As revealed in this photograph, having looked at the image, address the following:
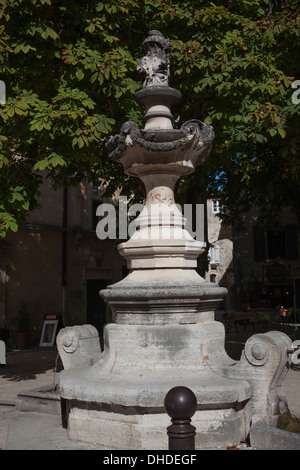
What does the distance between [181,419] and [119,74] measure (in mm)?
6915

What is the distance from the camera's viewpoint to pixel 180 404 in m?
3.62

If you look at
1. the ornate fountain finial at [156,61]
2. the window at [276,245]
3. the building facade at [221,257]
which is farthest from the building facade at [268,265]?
the ornate fountain finial at [156,61]

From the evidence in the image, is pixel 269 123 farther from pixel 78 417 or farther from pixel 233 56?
pixel 78 417

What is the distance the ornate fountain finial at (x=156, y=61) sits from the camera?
691 centimetres

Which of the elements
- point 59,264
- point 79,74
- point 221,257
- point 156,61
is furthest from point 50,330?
point 221,257

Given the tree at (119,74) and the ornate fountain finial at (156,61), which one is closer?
the ornate fountain finial at (156,61)

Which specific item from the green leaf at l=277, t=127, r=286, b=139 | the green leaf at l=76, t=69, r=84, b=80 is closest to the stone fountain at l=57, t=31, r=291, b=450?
the green leaf at l=76, t=69, r=84, b=80

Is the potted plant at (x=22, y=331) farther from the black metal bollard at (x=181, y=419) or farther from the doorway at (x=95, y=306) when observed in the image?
the black metal bollard at (x=181, y=419)

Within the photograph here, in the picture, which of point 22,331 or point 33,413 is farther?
point 22,331

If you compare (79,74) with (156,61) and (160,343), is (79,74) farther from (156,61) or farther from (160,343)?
(160,343)

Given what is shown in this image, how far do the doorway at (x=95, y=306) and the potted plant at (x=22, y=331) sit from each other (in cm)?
417

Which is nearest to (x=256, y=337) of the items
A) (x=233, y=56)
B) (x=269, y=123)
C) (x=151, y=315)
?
(x=151, y=315)
